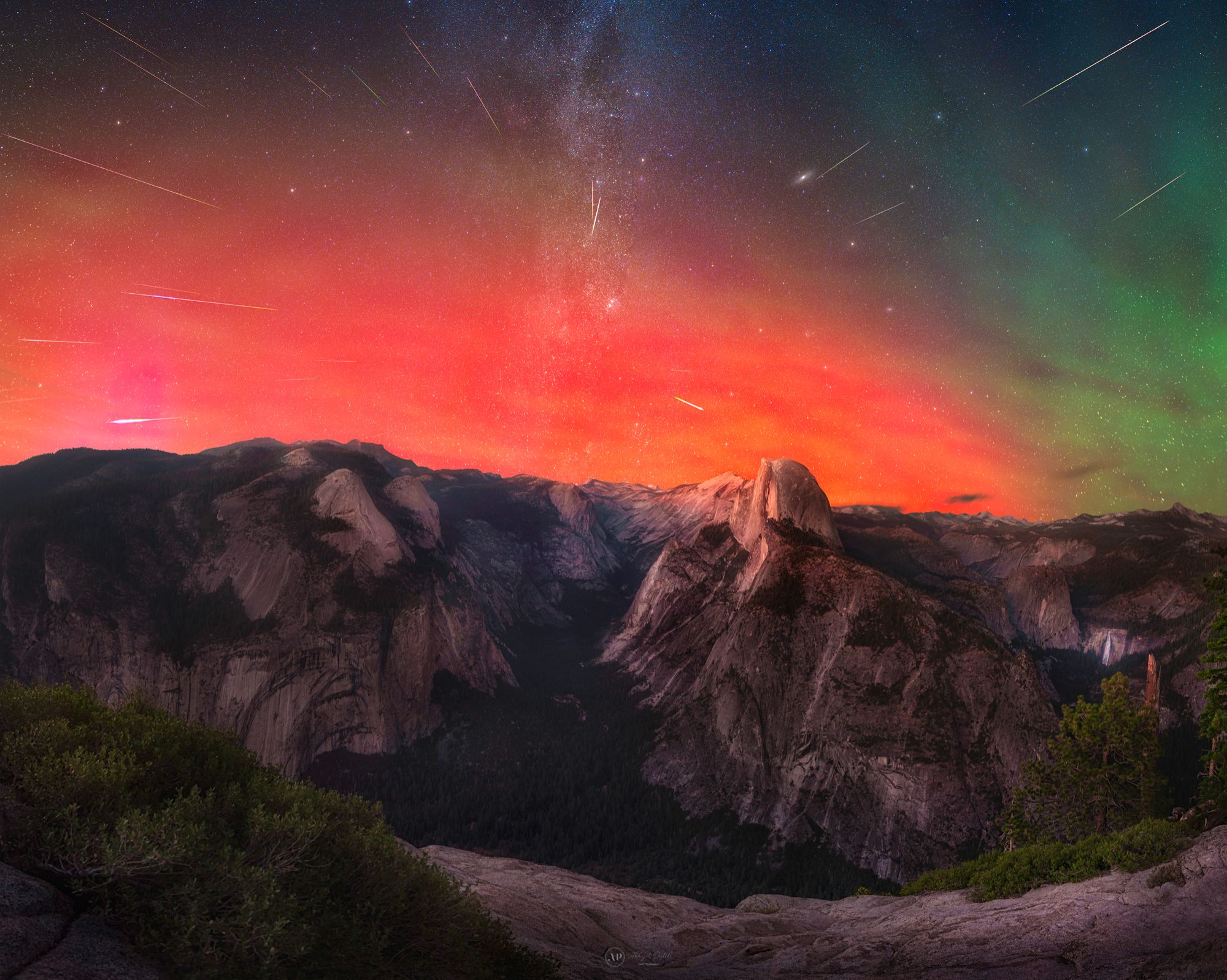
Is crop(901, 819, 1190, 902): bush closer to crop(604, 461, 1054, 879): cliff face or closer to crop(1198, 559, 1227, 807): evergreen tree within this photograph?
crop(1198, 559, 1227, 807): evergreen tree

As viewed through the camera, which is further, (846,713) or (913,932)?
(846,713)

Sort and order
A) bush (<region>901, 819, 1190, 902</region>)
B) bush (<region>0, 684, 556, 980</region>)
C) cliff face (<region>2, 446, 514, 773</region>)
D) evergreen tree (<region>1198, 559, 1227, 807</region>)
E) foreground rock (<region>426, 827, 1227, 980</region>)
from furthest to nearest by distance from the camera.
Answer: cliff face (<region>2, 446, 514, 773</region>) → evergreen tree (<region>1198, 559, 1227, 807</region>) → bush (<region>901, 819, 1190, 902</region>) → foreground rock (<region>426, 827, 1227, 980</region>) → bush (<region>0, 684, 556, 980</region>)

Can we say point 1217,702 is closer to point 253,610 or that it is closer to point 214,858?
point 214,858

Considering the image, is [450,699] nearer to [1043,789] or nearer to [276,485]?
[276,485]

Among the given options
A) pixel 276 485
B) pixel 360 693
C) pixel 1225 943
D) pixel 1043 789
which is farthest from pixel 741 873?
pixel 276 485

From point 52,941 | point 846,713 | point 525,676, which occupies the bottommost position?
point 525,676

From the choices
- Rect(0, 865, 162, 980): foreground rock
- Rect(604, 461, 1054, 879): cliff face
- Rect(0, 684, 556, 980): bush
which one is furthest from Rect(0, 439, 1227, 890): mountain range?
Rect(0, 865, 162, 980): foreground rock

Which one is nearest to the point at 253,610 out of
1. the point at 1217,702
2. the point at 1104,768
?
the point at 1104,768

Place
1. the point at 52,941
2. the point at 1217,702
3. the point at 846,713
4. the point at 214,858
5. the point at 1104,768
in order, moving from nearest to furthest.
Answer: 1. the point at 52,941
2. the point at 214,858
3. the point at 1217,702
4. the point at 1104,768
5. the point at 846,713
